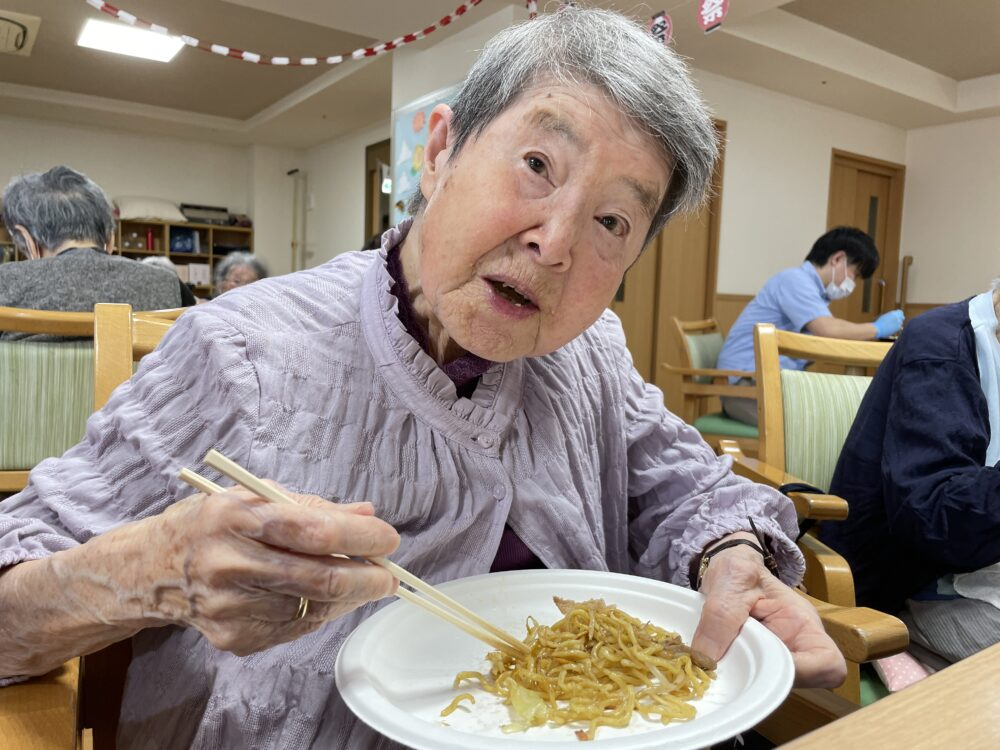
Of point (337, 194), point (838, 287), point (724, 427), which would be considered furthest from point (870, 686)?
point (337, 194)

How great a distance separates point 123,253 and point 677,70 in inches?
391

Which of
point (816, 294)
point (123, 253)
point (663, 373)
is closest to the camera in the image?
point (816, 294)

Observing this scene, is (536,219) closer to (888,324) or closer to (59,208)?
(59,208)

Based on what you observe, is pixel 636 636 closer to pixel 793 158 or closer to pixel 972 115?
pixel 793 158

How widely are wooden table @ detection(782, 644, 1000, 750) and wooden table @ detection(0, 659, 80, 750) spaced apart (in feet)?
1.89

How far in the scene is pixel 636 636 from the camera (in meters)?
0.77

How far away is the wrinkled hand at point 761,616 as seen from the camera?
30.2 inches

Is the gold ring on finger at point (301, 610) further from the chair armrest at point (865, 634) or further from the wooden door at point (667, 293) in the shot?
the wooden door at point (667, 293)

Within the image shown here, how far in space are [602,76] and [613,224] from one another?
162 mm

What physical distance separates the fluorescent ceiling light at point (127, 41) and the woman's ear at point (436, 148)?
563 centimetres

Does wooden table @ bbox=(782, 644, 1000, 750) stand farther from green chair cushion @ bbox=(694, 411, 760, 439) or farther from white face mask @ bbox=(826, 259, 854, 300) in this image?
white face mask @ bbox=(826, 259, 854, 300)

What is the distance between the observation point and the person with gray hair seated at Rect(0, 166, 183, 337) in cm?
225

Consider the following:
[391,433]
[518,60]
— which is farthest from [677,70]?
[391,433]

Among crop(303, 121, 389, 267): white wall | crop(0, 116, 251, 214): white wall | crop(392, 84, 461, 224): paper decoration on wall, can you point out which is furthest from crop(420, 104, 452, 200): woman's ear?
crop(0, 116, 251, 214): white wall
